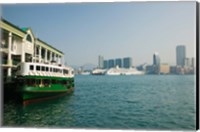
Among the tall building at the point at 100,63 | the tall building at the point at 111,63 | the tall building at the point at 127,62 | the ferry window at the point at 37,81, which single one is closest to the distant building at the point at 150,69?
the tall building at the point at 127,62

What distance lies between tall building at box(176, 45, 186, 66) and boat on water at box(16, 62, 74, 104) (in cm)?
169

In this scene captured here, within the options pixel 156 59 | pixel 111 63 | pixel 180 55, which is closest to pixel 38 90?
pixel 111 63

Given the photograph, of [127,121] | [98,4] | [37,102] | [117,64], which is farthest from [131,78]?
[37,102]

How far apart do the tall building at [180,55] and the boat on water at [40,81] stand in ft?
5.53

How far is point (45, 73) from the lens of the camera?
6582 mm

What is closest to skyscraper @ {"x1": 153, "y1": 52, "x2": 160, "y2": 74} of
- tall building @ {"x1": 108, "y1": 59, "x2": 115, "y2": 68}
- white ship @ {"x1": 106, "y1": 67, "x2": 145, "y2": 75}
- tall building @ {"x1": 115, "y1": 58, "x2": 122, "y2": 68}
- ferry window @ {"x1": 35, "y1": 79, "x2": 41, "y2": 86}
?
white ship @ {"x1": 106, "y1": 67, "x2": 145, "y2": 75}

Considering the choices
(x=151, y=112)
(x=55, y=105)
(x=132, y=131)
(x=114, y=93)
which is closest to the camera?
(x=132, y=131)

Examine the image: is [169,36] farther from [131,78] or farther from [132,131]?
[132,131]

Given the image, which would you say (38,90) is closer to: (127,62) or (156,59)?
(127,62)

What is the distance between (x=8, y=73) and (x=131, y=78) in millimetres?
1918

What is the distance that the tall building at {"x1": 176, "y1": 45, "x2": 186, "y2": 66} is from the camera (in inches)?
190

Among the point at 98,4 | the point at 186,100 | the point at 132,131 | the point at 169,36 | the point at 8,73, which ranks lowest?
the point at 132,131

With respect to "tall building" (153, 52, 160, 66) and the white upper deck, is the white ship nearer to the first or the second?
"tall building" (153, 52, 160, 66)

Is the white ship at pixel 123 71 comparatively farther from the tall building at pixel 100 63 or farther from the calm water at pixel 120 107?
the tall building at pixel 100 63
